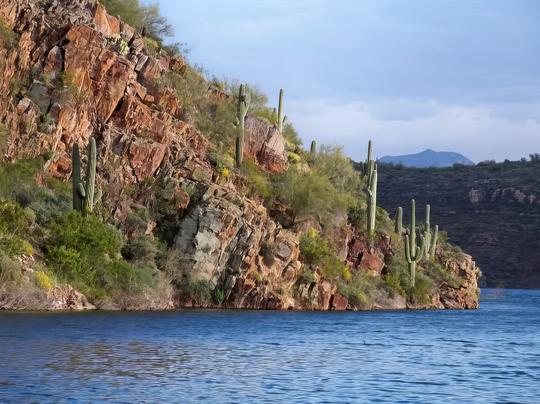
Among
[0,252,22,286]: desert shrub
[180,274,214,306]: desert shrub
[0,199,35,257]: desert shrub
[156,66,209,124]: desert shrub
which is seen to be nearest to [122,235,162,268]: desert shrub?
[180,274,214,306]: desert shrub

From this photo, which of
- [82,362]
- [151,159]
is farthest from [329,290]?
[82,362]

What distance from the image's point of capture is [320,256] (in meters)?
70.4

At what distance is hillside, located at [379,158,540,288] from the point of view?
14988 cm

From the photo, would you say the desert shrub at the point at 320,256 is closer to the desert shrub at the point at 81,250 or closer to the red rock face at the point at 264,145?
the red rock face at the point at 264,145

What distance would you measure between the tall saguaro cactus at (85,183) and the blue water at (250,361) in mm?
7949

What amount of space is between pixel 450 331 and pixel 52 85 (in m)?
28.8

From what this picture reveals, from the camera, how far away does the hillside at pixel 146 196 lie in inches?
2165

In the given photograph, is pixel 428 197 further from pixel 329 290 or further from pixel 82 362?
pixel 82 362

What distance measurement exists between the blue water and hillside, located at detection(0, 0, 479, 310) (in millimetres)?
5871

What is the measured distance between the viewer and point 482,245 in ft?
490

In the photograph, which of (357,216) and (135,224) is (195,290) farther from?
(357,216)

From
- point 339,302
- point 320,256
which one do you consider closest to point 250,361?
point 339,302

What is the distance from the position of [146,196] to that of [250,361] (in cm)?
Result: 3279

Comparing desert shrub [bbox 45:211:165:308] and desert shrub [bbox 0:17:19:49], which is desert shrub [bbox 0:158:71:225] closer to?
desert shrub [bbox 45:211:165:308]
